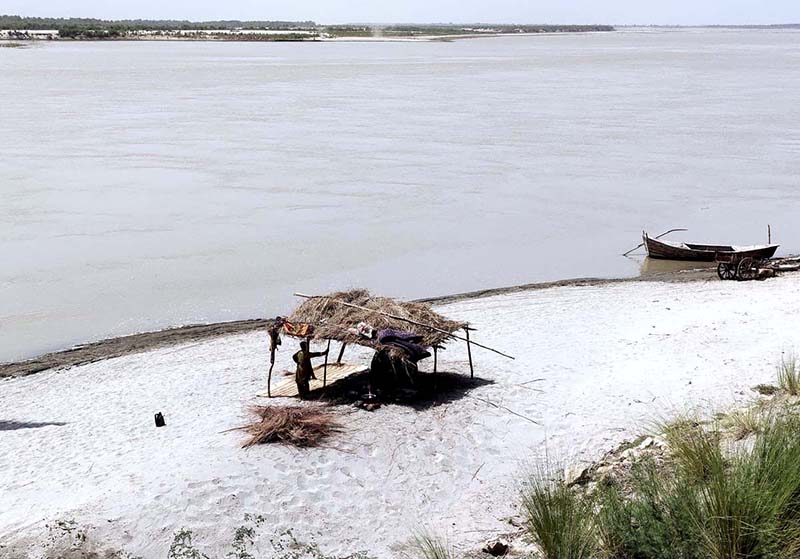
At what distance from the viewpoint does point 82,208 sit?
25766 mm

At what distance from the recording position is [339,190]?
2880 cm

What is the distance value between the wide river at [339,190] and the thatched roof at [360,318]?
5.61m

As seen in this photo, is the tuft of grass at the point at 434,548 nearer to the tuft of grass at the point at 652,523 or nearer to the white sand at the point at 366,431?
the white sand at the point at 366,431

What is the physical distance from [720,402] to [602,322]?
4.70 metres

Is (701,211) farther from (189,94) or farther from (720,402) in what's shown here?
(189,94)

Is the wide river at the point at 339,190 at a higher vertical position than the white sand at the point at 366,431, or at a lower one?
higher

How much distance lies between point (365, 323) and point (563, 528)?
586cm

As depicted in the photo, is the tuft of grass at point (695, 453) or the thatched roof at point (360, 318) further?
the thatched roof at point (360, 318)

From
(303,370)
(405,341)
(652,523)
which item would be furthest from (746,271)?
(652,523)

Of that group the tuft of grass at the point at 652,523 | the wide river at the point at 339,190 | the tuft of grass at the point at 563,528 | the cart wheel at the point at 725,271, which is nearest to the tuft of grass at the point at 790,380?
the tuft of grass at the point at 652,523

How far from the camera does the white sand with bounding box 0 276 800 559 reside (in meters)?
9.27

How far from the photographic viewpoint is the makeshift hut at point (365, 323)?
40.1 feet

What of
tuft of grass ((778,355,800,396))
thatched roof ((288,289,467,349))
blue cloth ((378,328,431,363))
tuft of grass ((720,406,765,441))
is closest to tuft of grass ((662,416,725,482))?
tuft of grass ((720,406,765,441))

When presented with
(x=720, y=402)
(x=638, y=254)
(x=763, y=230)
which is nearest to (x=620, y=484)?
(x=720, y=402)
